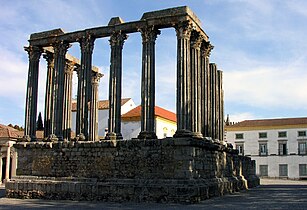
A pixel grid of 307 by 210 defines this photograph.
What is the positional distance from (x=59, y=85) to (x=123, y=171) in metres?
6.13

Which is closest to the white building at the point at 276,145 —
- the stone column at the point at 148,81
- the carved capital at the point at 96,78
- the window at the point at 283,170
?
the window at the point at 283,170

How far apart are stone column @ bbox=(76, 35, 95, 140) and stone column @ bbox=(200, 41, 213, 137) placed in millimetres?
5865

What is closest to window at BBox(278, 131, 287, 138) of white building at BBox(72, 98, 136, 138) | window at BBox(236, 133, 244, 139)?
window at BBox(236, 133, 244, 139)

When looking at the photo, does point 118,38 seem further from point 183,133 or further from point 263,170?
point 263,170

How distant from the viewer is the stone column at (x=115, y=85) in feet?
63.3

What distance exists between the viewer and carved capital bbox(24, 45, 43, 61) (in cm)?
2198

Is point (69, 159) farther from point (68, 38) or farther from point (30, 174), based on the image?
point (68, 38)

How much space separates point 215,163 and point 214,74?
19.6 feet

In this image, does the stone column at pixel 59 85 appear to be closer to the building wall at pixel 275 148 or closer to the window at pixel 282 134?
the building wall at pixel 275 148

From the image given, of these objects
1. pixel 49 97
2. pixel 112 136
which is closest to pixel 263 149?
pixel 49 97

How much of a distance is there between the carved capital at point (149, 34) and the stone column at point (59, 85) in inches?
185

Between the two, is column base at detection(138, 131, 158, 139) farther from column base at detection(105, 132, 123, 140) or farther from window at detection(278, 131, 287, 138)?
window at detection(278, 131, 287, 138)

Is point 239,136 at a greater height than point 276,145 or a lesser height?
greater

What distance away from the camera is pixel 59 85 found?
2108cm
